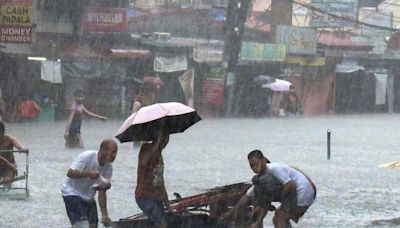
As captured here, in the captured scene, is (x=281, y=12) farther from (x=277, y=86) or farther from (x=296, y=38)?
(x=277, y=86)

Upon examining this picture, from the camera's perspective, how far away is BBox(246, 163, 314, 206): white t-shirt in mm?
8008

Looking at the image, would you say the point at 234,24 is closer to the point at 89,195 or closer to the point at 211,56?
the point at 211,56

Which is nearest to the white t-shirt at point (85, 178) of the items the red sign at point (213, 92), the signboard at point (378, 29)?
the red sign at point (213, 92)

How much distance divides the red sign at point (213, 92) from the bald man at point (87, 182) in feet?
110

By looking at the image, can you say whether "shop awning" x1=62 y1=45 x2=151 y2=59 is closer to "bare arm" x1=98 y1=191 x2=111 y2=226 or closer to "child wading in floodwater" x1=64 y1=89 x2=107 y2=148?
"child wading in floodwater" x1=64 y1=89 x2=107 y2=148

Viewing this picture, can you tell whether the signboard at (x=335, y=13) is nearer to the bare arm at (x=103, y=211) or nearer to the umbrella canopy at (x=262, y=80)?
the umbrella canopy at (x=262, y=80)

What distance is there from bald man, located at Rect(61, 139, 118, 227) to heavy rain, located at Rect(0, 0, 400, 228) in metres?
0.01

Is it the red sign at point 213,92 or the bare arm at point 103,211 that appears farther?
the red sign at point 213,92

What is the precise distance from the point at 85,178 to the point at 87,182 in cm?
11

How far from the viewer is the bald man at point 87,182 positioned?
7.30m

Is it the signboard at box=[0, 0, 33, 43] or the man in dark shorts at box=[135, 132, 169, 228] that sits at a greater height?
the signboard at box=[0, 0, 33, 43]

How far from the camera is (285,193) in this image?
8008mm

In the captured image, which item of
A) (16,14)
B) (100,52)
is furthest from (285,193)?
(100,52)

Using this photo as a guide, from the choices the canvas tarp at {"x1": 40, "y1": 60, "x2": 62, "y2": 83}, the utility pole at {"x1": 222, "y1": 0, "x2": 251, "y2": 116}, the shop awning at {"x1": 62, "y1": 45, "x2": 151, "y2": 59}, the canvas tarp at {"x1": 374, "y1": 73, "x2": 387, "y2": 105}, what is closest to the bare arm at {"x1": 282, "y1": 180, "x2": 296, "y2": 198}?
the canvas tarp at {"x1": 40, "y1": 60, "x2": 62, "y2": 83}
